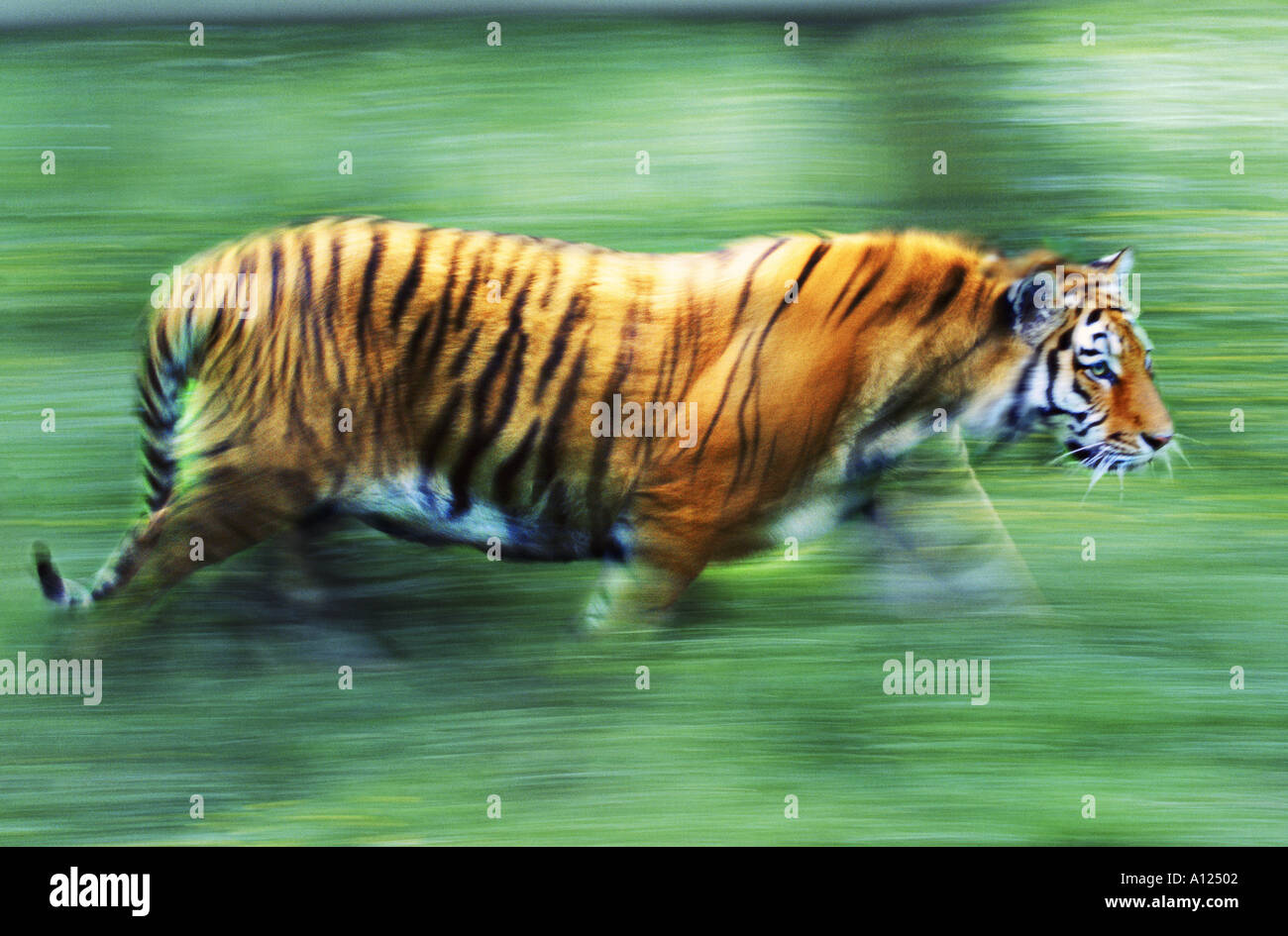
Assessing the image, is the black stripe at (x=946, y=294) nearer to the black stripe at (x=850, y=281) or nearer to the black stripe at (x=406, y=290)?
the black stripe at (x=850, y=281)

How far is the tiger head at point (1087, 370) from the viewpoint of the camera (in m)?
5.95

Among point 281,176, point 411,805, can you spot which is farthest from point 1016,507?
point 281,176

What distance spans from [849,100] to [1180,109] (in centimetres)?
145

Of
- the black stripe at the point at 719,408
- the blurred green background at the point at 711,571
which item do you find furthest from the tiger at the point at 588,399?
the blurred green background at the point at 711,571

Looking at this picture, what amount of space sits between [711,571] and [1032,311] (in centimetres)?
165

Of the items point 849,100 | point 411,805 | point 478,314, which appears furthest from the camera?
point 849,100

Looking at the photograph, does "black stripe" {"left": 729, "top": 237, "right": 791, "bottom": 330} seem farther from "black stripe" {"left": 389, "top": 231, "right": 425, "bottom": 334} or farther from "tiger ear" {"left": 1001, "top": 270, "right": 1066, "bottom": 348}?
"black stripe" {"left": 389, "top": 231, "right": 425, "bottom": 334}

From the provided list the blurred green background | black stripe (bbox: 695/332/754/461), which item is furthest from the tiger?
the blurred green background

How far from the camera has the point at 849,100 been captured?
6406 millimetres

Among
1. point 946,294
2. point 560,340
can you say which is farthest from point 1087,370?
point 560,340

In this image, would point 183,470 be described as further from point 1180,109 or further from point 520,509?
point 1180,109

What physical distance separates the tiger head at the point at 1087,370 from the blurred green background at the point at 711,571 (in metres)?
0.12

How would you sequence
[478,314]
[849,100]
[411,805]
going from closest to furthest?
[411,805], [478,314], [849,100]

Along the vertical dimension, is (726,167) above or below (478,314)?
above
